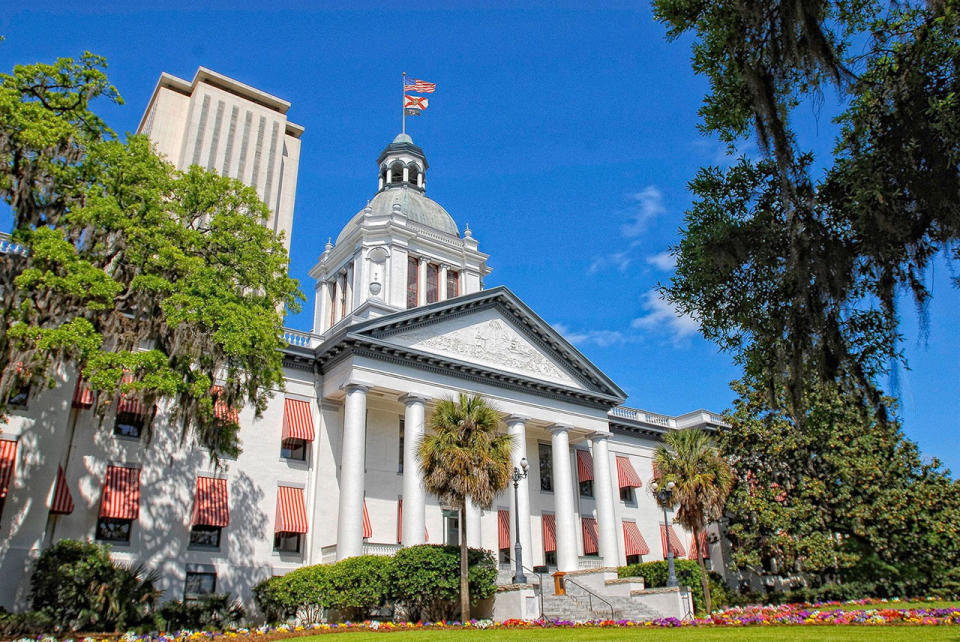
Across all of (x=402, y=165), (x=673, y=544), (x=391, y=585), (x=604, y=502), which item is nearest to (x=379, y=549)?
(x=391, y=585)

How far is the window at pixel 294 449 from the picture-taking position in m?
30.5

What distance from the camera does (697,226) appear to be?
9.60m

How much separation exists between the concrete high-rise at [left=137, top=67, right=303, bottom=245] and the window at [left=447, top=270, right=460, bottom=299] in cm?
1347

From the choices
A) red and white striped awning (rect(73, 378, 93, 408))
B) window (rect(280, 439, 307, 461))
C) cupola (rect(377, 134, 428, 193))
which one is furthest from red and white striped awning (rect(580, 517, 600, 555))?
cupola (rect(377, 134, 428, 193))

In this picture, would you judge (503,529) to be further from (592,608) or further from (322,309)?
(322,309)

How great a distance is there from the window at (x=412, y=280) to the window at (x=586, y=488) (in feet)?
49.4

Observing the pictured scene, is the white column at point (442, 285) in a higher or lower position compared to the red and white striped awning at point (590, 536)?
higher

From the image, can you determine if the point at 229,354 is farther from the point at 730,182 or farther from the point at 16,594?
the point at 730,182

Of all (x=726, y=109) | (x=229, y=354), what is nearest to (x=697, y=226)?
(x=726, y=109)

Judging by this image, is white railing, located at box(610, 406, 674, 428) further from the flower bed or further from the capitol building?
the flower bed

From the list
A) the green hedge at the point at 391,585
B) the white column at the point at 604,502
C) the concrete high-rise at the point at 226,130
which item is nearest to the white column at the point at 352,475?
the green hedge at the point at 391,585

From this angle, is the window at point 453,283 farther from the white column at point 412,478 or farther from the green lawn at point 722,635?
the green lawn at point 722,635

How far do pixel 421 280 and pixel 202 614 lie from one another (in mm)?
25412

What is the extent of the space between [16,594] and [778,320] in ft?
75.0
